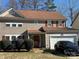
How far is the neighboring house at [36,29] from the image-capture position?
154 ft

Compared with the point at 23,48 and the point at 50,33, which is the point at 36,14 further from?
the point at 23,48

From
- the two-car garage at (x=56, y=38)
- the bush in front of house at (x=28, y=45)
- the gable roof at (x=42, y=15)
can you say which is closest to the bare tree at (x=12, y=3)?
the gable roof at (x=42, y=15)

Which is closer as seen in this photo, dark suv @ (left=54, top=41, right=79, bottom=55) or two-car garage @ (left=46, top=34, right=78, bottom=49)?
dark suv @ (left=54, top=41, right=79, bottom=55)

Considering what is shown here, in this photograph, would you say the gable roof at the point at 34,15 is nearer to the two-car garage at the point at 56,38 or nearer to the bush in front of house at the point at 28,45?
the two-car garage at the point at 56,38

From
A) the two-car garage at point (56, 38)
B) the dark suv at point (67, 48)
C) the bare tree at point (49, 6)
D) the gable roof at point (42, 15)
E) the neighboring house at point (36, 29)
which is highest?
the bare tree at point (49, 6)

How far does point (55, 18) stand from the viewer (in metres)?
51.1

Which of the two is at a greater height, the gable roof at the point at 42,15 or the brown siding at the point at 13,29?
the gable roof at the point at 42,15

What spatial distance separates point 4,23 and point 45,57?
1838 cm

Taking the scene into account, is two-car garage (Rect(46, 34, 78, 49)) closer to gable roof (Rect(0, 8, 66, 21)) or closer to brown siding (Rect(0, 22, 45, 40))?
brown siding (Rect(0, 22, 45, 40))

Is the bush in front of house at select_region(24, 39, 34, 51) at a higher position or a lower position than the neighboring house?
lower

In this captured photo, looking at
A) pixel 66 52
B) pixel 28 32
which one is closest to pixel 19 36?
pixel 28 32

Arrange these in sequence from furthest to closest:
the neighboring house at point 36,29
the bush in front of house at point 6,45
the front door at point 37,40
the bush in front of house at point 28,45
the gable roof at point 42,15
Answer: the gable roof at point 42,15 < the front door at point 37,40 < the neighboring house at point 36,29 < the bush in front of house at point 6,45 < the bush in front of house at point 28,45

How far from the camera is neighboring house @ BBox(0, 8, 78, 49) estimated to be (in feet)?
154

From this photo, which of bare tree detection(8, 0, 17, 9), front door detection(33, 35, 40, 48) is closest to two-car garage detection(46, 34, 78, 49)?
front door detection(33, 35, 40, 48)
